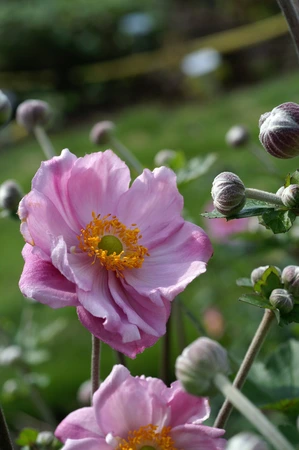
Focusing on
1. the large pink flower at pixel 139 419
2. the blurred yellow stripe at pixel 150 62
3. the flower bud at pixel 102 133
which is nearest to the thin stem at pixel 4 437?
the large pink flower at pixel 139 419

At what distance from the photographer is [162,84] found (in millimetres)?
5691

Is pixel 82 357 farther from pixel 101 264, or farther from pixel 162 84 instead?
pixel 162 84

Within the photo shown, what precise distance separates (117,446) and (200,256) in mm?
178

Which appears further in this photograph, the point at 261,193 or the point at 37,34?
the point at 37,34

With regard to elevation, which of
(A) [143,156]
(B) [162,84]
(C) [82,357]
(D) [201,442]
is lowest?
(B) [162,84]

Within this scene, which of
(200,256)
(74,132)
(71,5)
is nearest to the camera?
(200,256)

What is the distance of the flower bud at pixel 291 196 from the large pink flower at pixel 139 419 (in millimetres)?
163

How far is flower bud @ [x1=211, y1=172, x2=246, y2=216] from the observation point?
1.84 feet

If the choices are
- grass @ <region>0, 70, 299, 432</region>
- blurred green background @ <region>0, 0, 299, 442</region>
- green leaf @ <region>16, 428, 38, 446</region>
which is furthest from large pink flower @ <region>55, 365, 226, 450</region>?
blurred green background @ <region>0, 0, 299, 442</region>

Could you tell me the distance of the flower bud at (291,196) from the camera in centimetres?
55

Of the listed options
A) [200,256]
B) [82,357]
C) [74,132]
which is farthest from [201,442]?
[74,132]

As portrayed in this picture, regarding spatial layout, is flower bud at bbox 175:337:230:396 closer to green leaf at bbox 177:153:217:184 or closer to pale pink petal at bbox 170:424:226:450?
pale pink petal at bbox 170:424:226:450

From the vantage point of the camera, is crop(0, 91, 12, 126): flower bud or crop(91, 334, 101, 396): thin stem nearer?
crop(91, 334, 101, 396): thin stem

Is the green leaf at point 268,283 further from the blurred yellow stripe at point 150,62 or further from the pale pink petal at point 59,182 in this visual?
the blurred yellow stripe at point 150,62
